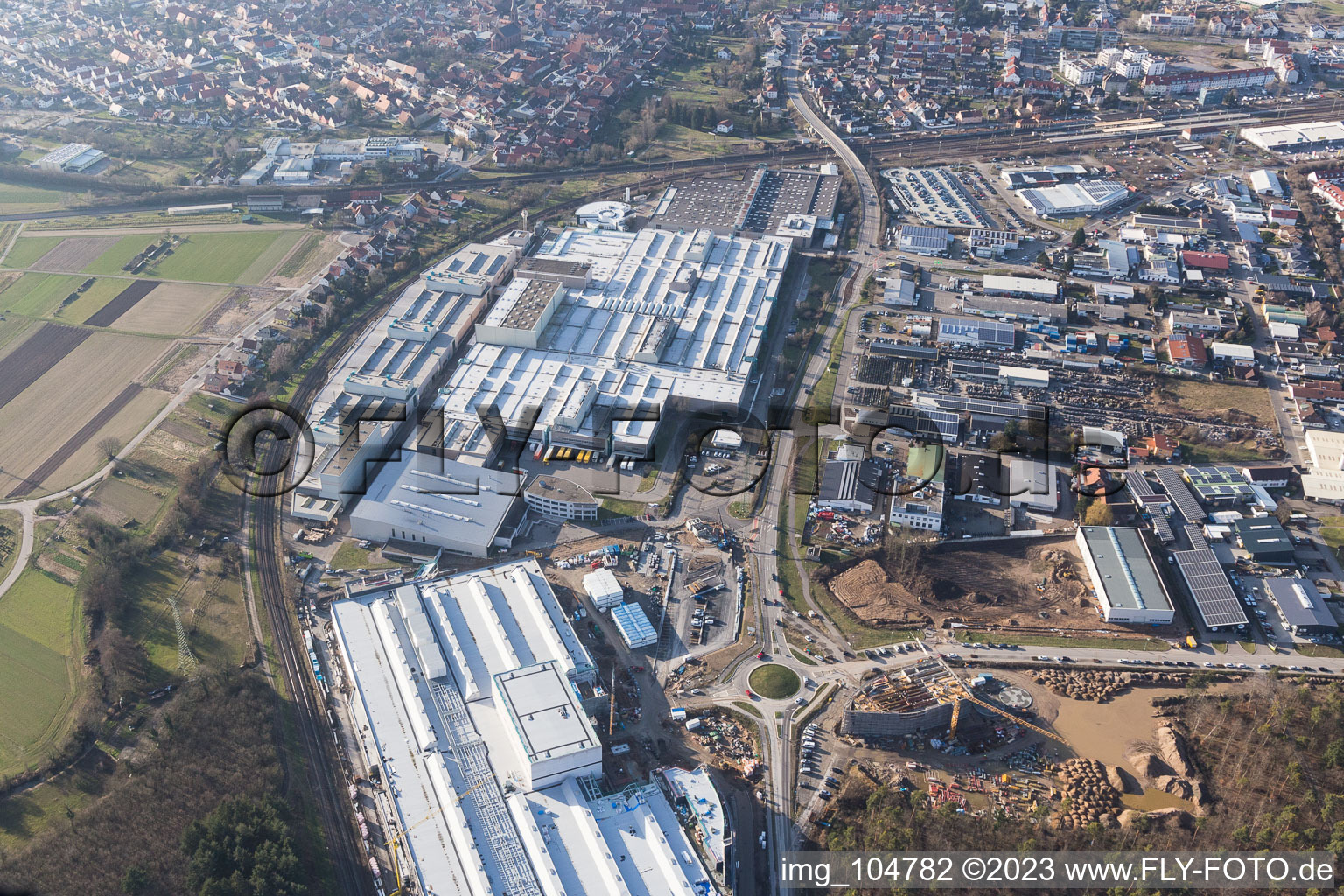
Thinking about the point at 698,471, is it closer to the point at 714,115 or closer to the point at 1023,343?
the point at 1023,343

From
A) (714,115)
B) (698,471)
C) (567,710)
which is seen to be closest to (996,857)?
(567,710)

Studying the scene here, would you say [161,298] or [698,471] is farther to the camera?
[161,298]

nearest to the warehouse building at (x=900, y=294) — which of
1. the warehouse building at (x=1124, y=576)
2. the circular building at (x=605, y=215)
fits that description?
the circular building at (x=605, y=215)

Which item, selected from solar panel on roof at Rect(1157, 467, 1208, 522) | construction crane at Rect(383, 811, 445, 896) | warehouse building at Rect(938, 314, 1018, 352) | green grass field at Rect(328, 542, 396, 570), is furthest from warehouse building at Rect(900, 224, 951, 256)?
construction crane at Rect(383, 811, 445, 896)

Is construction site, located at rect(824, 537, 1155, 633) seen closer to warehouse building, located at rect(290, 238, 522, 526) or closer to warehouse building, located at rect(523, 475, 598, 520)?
warehouse building, located at rect(523, 475, 598, 520)

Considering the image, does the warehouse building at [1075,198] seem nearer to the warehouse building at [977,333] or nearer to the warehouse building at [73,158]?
the warehouse building at [977,333]
